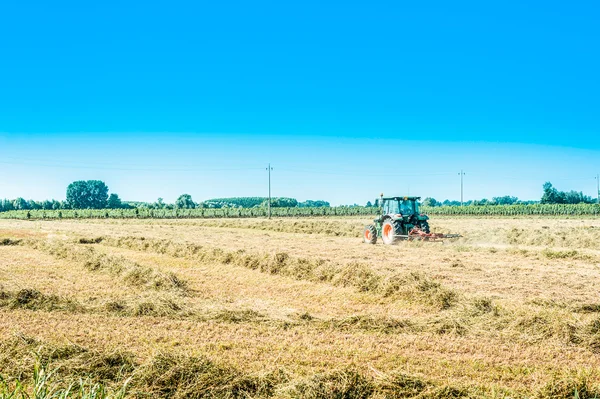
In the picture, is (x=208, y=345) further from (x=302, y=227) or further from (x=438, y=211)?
(x=438, y=211)

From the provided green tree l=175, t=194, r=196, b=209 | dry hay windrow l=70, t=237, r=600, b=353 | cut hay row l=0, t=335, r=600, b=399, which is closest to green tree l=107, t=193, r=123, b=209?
green tree l=175, t=194, r=196, b=209

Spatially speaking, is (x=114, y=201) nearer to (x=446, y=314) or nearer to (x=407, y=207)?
(x=407, y=207)

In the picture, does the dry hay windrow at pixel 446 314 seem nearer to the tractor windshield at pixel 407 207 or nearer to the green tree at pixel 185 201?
the tractor windshield at pixel 407 207

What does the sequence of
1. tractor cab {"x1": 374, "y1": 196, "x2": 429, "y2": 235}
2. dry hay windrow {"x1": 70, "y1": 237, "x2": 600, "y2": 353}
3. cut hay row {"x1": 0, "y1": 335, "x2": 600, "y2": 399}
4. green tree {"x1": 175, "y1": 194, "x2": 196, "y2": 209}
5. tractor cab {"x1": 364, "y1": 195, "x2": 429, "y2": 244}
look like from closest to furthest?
cut hay row {"x1": 0, "y1": 335, "x2": 600, "y2": 399}, dry hay windrow {"x1": 70, "y1": 237, "x2": 600, "y2": 353}, tractor cab {"x1": 364, "y1": 195, "x2": 429, "y2": 244}, tractor cab {"x1": 374, "y1": 196, "x2": 429, "y2": 235}, green tree {"x1": 175, "y1": 194, "x2": 196, "y2": 209}

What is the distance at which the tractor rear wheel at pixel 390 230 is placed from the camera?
2005 cm

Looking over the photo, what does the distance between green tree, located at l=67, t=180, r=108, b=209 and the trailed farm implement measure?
112723 mm

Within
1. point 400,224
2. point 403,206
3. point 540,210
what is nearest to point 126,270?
point 400,224

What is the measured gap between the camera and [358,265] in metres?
11.7

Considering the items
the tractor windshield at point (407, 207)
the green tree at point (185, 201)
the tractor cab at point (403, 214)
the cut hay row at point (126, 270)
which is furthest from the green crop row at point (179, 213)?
the cut hay row at point (126, 270)

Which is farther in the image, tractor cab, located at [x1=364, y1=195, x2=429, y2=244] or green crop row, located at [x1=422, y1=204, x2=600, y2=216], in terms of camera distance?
green crop row, located at [x1=422, y1=204, x2=600, y2=216]

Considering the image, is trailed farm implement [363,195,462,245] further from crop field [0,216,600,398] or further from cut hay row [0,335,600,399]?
cut hay row [0,335,600,399]

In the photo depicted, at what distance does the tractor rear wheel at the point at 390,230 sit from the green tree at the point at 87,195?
113427mm

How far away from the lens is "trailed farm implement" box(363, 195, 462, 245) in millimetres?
20031

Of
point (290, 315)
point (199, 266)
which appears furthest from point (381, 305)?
point (199, 266)
